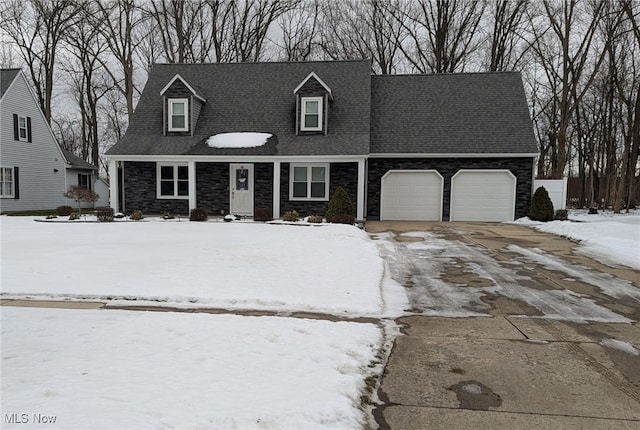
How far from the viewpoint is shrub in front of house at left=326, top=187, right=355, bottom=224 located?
14.8 m

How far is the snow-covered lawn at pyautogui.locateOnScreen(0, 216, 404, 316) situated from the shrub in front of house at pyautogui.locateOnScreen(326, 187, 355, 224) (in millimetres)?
2084

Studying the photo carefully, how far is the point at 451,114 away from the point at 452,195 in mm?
3726

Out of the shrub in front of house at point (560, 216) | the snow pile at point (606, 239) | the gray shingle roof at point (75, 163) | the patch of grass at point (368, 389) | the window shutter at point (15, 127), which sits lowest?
the patch of grass at point (368, 389)

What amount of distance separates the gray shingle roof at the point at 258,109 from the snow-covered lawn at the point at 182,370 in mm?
12704

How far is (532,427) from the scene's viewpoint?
9.59 feet

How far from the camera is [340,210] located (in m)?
15.1

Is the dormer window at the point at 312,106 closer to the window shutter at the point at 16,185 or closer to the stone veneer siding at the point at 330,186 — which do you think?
the stone veneer siding at the point at 330,186

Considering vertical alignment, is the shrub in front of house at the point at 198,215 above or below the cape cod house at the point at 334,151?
below

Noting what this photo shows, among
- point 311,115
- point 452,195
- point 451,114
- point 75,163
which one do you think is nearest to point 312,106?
point 311,115

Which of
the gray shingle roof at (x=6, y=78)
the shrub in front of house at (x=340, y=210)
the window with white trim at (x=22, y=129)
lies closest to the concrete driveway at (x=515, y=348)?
the shrub in front of house at (x=340, y=210)

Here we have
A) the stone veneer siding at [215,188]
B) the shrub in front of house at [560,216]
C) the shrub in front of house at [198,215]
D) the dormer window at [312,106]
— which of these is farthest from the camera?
the stone veneer siding at [215,188]

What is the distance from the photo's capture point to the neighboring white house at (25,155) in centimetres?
2186

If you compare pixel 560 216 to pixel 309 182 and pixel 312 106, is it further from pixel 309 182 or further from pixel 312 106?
pixel 312 106

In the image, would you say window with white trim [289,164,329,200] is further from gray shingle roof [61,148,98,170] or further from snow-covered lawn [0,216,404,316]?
gray shingle roof [61,148,98,170]
